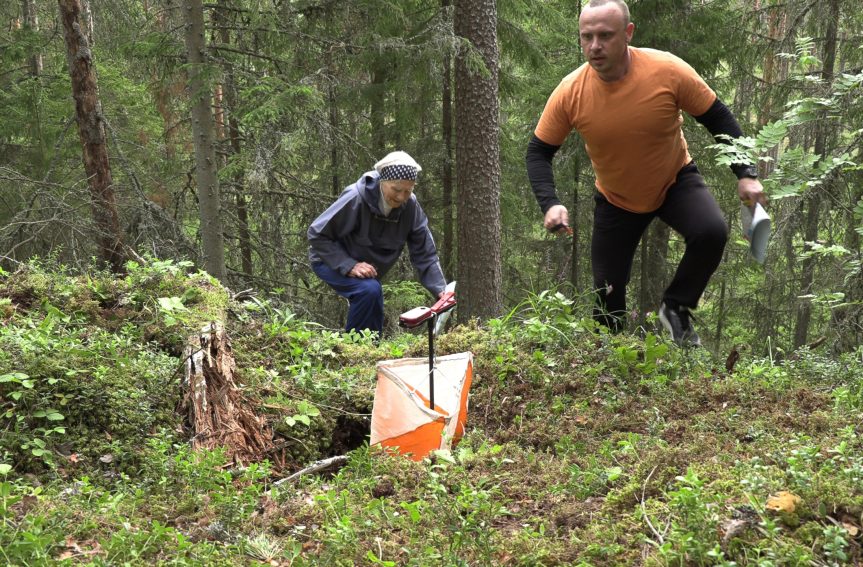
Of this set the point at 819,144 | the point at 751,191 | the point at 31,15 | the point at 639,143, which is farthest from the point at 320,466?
the point at 31,15

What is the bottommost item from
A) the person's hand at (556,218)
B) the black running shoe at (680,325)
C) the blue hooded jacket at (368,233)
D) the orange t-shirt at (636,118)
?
the black running shoe at (680,325)

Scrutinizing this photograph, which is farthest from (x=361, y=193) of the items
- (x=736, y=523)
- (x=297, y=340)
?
(x=736, y=523)

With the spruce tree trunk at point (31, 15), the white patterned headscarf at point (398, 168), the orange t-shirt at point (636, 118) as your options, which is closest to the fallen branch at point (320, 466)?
Result: the orange t-shirt at point (636, 118)

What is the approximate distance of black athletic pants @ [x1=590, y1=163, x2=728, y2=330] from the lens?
4.39 m

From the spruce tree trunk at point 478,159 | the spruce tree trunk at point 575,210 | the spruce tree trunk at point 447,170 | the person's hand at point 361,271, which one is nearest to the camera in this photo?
the person's hand at point 361,271

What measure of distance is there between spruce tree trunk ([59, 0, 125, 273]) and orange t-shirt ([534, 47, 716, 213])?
6.01 meters

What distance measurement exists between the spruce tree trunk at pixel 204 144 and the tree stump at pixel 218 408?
17.8 ft

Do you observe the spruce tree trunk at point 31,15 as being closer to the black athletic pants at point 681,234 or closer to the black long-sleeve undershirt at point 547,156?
the black long-sleeve undershirt at point 547,156

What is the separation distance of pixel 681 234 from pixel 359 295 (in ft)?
9.45

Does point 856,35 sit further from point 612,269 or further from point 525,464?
point 525,464

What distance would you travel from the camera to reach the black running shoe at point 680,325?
15.3ft

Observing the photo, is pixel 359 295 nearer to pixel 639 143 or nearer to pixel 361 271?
pixel 361 271

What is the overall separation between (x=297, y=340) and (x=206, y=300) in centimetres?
72

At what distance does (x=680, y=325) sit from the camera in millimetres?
4688
